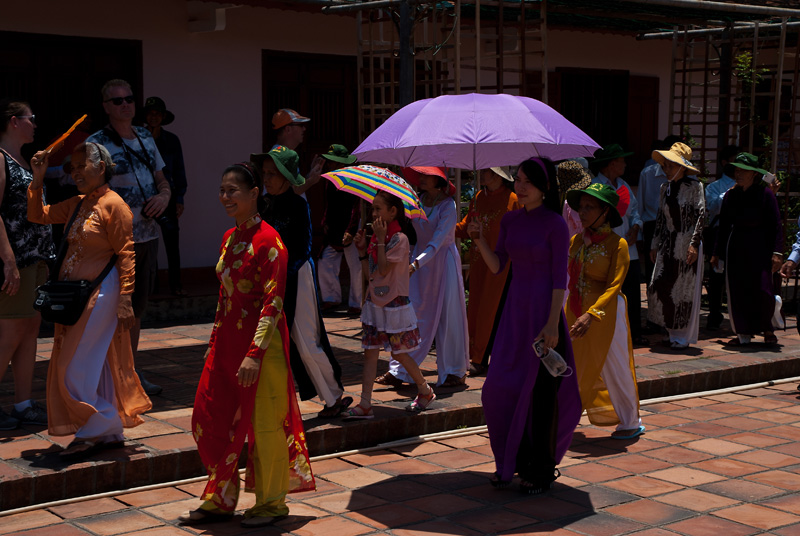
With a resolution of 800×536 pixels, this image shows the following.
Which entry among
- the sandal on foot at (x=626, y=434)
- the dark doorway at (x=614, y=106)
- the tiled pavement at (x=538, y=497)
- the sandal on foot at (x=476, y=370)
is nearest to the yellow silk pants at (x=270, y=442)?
the tiled pavement at (x=538, y=497)

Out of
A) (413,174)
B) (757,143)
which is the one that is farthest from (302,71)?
(757,143)

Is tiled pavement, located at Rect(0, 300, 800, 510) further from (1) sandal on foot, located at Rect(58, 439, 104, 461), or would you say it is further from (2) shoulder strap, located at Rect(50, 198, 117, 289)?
(2) shoulder strap, located at Rect(50, 198, 117, 289)

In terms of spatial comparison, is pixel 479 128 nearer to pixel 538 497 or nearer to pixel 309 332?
pixel 309 332

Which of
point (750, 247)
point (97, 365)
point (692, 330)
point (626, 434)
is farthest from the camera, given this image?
point (750, 247)

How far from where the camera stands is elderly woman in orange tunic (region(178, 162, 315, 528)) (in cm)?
520

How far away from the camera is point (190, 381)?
7.93 m

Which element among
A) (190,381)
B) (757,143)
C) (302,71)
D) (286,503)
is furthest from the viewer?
(757,143)

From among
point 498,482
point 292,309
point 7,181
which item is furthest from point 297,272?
point 7,181

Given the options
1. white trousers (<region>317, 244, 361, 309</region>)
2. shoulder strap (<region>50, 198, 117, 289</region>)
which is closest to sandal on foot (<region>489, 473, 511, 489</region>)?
shoulder strap (<region>50, 198, 117, 289</region>)

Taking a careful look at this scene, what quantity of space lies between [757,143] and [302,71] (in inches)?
260

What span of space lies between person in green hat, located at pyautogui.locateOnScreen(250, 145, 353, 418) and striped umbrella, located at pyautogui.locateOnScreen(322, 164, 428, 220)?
254 mm

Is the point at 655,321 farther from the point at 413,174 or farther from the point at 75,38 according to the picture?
the point at 75,38

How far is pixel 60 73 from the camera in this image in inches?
424

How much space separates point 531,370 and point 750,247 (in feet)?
16.8
